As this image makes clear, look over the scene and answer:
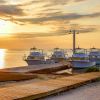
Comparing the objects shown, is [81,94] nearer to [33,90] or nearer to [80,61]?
[33,90]

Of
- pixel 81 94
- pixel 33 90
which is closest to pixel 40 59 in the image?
pixel 81 94

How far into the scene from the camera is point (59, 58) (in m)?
52.2

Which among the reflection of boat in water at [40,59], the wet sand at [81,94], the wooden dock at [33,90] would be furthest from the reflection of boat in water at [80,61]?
the wooden dock at [33,90]

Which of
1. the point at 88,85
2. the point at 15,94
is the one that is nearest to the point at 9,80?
the point at 88,85

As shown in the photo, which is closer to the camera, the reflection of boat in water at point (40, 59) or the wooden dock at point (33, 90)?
the wooden dock at point (33, 90)

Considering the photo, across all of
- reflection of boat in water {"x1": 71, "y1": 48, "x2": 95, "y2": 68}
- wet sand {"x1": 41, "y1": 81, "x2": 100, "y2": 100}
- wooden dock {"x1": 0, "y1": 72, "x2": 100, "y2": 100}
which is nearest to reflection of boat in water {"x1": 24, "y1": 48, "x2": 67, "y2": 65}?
reflection of boat in water {"x1": 71, "y1": 48, "x2": 95, "y2": 68}

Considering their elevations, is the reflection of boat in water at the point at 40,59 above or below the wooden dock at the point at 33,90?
below

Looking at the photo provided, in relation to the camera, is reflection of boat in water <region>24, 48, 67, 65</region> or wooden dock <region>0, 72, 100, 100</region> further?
reflection of boat in water <region>24, 48, 67, 65</region>

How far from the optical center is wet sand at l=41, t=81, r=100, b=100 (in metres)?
11.9

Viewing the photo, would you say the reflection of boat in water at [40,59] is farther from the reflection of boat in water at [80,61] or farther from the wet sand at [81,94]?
the wet sand at [81,94]

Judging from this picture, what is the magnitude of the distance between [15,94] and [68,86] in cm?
315

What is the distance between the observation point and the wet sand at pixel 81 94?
39.2ft

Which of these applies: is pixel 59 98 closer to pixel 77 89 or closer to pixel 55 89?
pixel 55 89

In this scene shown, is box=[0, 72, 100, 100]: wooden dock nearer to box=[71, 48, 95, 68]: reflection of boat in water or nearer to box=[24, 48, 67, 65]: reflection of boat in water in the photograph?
box=[71, 48, 95, 68]: reflection of boat in water
